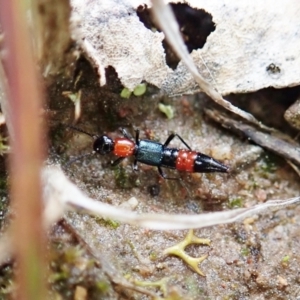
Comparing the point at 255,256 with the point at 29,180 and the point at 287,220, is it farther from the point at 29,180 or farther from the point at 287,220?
the point at 29,180

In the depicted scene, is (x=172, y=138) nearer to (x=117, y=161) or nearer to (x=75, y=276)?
(x=117, y=161)

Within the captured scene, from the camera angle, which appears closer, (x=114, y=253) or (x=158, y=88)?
(x=114, y=253)

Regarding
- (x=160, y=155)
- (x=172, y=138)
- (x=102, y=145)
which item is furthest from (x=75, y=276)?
(x=172, y=138)

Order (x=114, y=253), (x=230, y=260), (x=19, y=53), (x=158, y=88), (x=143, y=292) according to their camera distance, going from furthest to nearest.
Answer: (x=158, y=88)
(x=230, y=260)
(x=114, y=253)
(x=143, y=292)
(x=19, y=53)

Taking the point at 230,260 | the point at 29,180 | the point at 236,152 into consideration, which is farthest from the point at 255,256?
the point at 29,180

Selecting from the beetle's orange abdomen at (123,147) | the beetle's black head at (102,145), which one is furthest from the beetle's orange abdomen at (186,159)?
the beetle's black head at (102,145)

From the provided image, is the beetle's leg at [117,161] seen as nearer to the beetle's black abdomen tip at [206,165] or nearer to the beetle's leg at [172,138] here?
the beetle's leg at [172,138]

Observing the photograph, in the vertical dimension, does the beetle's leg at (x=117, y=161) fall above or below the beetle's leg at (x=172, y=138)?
below

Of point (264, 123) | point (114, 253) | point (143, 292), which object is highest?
point (264, 123)
